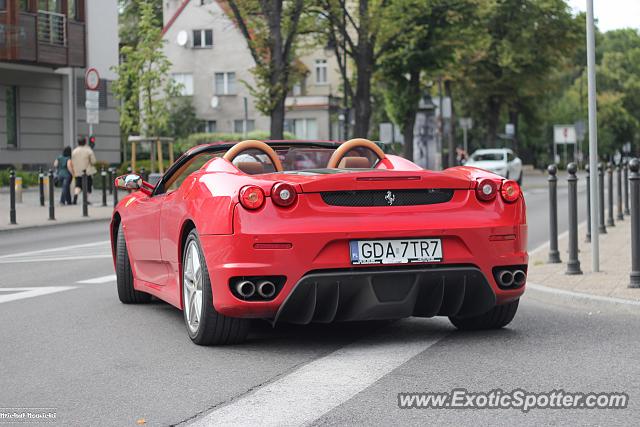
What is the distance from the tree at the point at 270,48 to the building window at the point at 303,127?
158 feet

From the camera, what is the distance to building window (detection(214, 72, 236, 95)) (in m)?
77.8

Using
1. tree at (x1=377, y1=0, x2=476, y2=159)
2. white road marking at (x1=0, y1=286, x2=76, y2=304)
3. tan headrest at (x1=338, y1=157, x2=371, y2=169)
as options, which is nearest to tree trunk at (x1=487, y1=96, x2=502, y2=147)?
tree at (x1=377, y1=0, x2=476, y2=159)

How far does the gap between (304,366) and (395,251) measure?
0.86 meters

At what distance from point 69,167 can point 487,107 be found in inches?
1746

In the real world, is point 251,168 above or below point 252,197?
above

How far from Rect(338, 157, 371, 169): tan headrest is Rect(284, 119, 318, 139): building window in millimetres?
75951

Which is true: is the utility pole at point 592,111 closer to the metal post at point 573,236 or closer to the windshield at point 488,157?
the metal post at point 573,236

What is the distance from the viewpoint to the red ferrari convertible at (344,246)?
21.9 ft

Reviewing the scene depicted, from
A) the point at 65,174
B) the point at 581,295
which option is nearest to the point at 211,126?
the point at 65,174

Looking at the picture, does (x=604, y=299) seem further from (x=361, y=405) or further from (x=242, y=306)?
(x=361, y=405)

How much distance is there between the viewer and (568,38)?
6147 cm

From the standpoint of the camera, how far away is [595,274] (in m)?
10.9

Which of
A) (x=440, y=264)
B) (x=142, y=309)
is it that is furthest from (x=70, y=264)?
(x=440, y=264)

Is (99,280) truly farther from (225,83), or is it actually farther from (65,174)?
(225,83)
